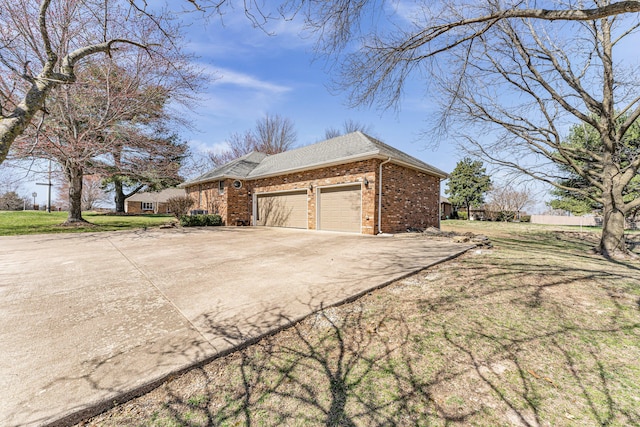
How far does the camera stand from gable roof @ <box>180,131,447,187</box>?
9.61 metres

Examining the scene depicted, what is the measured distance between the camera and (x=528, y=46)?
764 cm

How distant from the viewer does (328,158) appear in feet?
35.1

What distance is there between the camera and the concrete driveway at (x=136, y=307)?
1.82 meters

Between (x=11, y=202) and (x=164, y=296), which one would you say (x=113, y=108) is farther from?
(x=11, y=202)

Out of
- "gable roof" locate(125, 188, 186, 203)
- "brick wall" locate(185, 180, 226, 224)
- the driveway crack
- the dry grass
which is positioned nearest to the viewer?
the dry grass

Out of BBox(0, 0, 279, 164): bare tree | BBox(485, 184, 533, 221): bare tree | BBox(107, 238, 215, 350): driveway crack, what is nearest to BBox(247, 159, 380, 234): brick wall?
BBox(0, 0, 279, 164): bare tree

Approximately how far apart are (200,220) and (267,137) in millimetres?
16158

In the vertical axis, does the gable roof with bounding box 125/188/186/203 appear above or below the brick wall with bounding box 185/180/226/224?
above

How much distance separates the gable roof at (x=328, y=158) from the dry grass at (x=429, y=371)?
6838 mm

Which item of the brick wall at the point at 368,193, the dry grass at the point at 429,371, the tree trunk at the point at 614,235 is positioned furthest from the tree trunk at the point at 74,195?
the tree trunk at the point at 614,235

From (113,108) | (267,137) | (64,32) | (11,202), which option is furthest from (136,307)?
(11,202)

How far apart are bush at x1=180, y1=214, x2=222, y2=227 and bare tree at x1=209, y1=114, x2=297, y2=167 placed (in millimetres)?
14541

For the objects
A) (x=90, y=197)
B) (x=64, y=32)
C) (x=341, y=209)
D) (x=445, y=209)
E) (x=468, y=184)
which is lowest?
(x=341, y=209)

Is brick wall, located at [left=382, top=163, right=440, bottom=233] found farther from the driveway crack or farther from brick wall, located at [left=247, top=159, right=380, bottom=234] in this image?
the driveway crack
